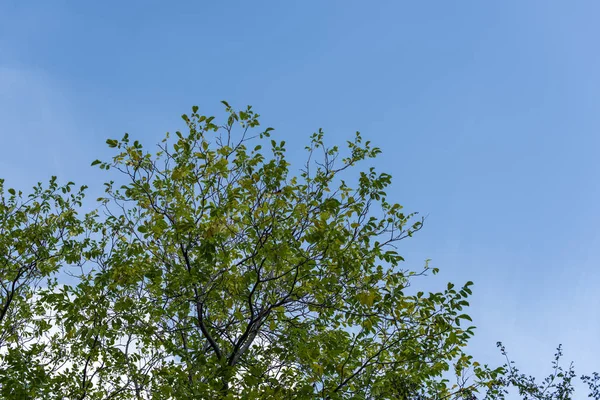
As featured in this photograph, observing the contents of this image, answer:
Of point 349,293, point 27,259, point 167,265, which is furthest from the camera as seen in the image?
point 27,259

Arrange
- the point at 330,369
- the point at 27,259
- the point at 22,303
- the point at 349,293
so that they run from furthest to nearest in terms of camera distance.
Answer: the point at 22,303 < the point at 27,259 < the point at 349,293 < the point at 330,369

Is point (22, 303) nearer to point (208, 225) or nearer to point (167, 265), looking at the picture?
point (167, 265)

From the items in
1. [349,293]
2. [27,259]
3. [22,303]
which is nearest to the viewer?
[349,293]

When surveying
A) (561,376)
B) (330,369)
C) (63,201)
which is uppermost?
(63,201)

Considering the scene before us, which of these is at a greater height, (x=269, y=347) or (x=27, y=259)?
(x=27, y=259)

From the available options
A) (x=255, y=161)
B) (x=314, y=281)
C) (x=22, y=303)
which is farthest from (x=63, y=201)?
(x=314, y=281)

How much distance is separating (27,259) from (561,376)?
16.6 meters

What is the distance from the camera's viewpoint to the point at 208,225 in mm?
7754

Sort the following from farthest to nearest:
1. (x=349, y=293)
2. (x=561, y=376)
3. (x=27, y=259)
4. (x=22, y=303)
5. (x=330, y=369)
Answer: (x=561, y=376) < (x=22, y=303) < (x=27, y=259) < (x=349, y=293) < (x=330, y=369)

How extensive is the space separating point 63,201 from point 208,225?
21.4ft

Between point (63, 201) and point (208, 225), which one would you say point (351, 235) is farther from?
point (63, 201)

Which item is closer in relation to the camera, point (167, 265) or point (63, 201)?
point (167, 265)

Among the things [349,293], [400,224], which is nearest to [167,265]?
[349,293]

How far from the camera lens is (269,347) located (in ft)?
29.8
